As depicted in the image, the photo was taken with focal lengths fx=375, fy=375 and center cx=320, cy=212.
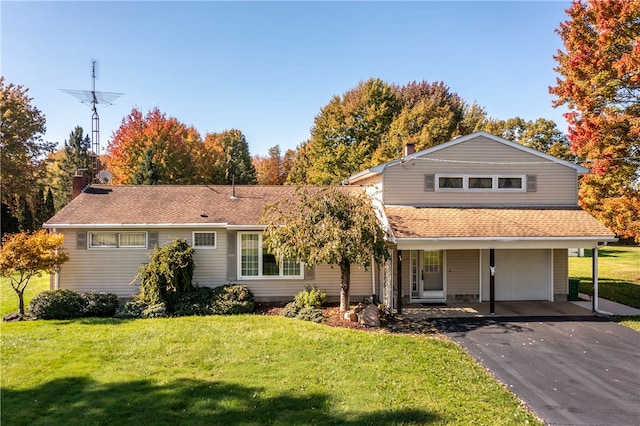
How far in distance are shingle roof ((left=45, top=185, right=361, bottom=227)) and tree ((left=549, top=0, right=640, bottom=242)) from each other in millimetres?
10648

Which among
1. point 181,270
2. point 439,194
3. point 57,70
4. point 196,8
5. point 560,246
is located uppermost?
point 196,8

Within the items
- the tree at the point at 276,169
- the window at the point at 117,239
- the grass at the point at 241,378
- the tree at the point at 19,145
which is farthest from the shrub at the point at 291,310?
the tree at the point at 276,169

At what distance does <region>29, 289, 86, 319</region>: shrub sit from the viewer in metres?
12.2

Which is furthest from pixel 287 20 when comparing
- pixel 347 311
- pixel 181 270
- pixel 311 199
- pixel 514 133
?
pixel 514 133

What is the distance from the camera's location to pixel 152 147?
33750 mm

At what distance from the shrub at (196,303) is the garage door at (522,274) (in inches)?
427

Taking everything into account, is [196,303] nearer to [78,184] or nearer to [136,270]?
[136,270]

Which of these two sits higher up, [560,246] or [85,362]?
[560,246]

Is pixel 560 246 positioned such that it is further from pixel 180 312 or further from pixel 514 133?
pixel 514 133

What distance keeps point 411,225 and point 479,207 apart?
3.64 metres

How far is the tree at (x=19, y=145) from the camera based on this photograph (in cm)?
2772

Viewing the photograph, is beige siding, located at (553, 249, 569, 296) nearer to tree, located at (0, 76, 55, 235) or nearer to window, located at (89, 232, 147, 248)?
window, located at (89, 232, 147, 248)

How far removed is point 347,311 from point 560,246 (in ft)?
24.5

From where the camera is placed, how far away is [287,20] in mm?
14227
